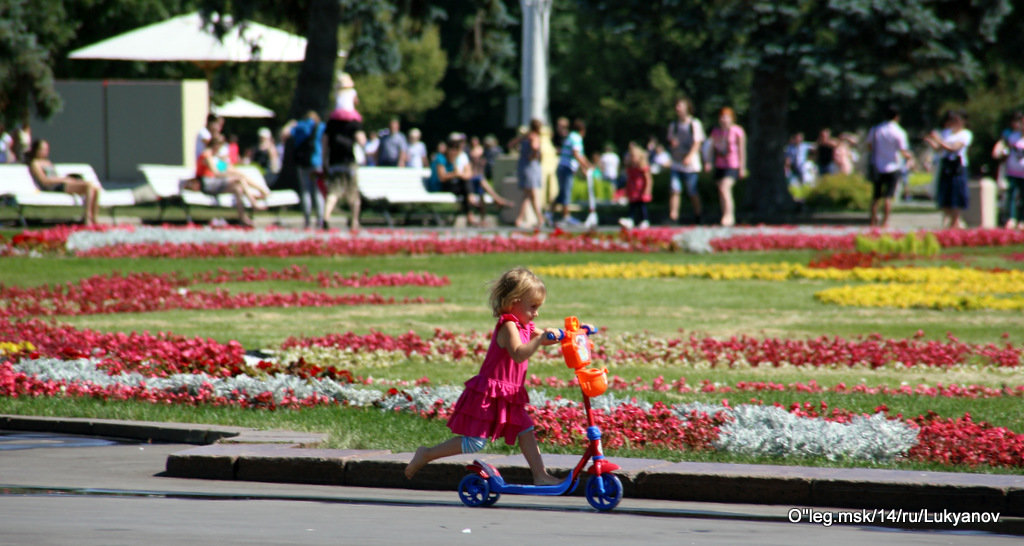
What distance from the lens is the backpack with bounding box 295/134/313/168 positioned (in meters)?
22.2

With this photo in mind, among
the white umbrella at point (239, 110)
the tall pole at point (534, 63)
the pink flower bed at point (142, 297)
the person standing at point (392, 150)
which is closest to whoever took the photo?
the pink flower bed at point (142, 297)

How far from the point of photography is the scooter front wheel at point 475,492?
20.4ft

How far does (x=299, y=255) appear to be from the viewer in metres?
18.5

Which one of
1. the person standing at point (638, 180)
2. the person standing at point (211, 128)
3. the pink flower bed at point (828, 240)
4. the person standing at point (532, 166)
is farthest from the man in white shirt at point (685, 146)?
the person standing at point (211, 128)

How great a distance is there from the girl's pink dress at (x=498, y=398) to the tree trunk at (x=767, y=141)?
24.0 meters

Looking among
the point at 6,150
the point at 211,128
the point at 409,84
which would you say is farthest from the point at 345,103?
the point at 409,84

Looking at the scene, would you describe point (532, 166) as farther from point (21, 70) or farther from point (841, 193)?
point (841, 193)

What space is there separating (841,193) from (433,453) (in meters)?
28.5

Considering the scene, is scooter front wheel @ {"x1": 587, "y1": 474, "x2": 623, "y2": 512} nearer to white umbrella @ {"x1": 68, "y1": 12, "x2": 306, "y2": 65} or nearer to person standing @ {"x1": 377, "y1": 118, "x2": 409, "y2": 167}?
white umbrella @ {"x1": 68, "y1": 12, "x2": 306, "y2": 65}

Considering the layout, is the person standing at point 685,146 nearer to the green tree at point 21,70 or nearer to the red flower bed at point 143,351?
the green tree at point 21,70

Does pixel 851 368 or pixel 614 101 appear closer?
pixel 851 368

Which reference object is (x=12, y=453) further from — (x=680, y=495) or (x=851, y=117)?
(x=851, y=117)

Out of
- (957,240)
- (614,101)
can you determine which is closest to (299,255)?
(957,240)

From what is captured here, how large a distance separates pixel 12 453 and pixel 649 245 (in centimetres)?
1342
